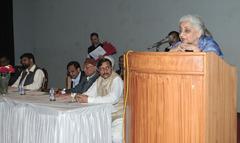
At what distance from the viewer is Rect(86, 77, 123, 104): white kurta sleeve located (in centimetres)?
345

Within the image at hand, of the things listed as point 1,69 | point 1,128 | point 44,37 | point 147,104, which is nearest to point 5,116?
point 1,128

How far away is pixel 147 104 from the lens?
1800 millimetres

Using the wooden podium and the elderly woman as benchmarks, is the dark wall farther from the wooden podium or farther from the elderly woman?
the wooden podium

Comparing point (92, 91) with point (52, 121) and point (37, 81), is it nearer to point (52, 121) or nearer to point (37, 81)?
point (52, 121)

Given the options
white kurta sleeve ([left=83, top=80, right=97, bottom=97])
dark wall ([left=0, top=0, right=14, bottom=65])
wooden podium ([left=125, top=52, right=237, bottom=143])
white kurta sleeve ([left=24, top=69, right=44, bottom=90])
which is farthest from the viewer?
dark wall ([left=0, top=0, right=14, bottom=65])

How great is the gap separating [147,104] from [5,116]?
7.75ft

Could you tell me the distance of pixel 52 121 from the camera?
3.07m

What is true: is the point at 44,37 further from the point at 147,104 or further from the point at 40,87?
the point at 147,104

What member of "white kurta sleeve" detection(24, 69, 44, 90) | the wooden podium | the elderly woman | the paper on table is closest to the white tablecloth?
"white kurta sleeve" detection(24, 69, 44, 90)

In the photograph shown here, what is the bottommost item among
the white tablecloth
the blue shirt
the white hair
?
the white tablecloth

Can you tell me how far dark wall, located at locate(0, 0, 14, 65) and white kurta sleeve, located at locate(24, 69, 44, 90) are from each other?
160 inches

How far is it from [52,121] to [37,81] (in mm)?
1962

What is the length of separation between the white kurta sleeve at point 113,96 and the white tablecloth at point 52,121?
0.40 feet

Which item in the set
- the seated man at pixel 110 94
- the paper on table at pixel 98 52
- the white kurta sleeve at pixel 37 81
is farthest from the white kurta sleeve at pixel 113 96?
the paper on table at pixel 98 52
